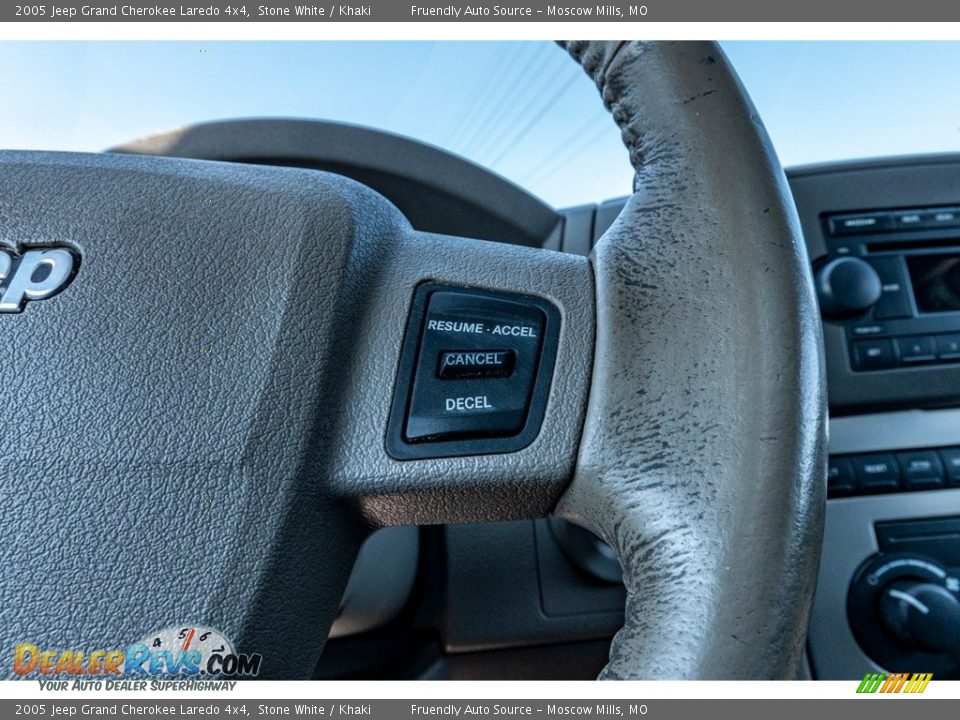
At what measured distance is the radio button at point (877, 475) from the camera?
80 cm

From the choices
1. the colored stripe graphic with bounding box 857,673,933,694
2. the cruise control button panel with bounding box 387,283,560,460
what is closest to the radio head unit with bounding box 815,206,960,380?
the colored stripe graphic with bounding box 857,673,933,694

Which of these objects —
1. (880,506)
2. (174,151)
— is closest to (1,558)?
(174,151)

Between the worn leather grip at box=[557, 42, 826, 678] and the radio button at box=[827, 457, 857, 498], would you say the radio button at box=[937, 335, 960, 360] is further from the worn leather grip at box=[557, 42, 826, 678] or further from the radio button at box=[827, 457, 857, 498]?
the worn leather grip at box=[557, 42, 826, 678]

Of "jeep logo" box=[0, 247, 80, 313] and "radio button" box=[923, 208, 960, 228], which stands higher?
"radio button" box=[923, 208, 960, 228]

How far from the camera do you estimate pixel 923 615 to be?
2.33ft

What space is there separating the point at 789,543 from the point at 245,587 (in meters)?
0.30

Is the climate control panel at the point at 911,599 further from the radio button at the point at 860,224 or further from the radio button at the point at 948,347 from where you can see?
the radio button at the point at 860,224

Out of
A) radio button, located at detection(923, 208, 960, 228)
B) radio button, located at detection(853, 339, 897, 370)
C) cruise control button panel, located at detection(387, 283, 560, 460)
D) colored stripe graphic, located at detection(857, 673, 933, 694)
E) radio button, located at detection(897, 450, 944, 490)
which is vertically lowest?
colored stripe graphic, located at detection(857, 673, 933, 694)

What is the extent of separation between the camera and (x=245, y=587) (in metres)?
0.41

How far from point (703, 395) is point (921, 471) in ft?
1.83

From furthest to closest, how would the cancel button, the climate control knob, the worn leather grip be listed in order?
the climate control knob < the cancel button < the worn leather grip

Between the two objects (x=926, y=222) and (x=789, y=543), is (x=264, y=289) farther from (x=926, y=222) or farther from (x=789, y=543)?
(x=926, y=222)

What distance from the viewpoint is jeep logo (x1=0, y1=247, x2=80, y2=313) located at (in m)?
0.47

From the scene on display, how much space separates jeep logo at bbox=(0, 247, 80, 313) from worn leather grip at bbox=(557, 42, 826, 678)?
0.36 meters
